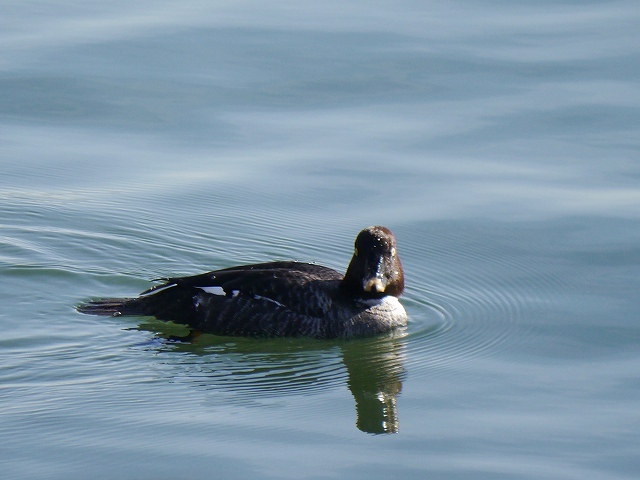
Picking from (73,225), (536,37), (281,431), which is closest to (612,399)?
(281,431)

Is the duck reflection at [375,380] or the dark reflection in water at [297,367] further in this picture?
the dark reflection in water at [297,367]

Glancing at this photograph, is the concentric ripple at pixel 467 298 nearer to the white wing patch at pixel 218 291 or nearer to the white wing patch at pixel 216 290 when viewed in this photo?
the white wing patch at pixel 218 291

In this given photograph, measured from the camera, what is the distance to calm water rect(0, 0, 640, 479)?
771 cm

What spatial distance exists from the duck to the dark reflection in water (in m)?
0.12

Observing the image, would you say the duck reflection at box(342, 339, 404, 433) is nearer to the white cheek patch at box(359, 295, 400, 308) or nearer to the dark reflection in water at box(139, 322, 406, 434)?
the dark reflection in water at box(139, 322, 406, 434)

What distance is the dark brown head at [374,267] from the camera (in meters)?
9.91

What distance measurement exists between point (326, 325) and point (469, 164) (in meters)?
3.35

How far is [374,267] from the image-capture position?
997cm

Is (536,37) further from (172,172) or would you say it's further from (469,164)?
(172,172)

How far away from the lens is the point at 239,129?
1348 centimetres

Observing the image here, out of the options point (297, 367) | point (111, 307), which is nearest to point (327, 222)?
point (111, 307)

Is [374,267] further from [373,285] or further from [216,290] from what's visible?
[216,290]

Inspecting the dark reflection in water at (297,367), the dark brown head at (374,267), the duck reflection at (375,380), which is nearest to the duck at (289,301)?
the dark brown head at (374,267)

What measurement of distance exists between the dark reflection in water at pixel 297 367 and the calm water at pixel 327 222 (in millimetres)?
31
